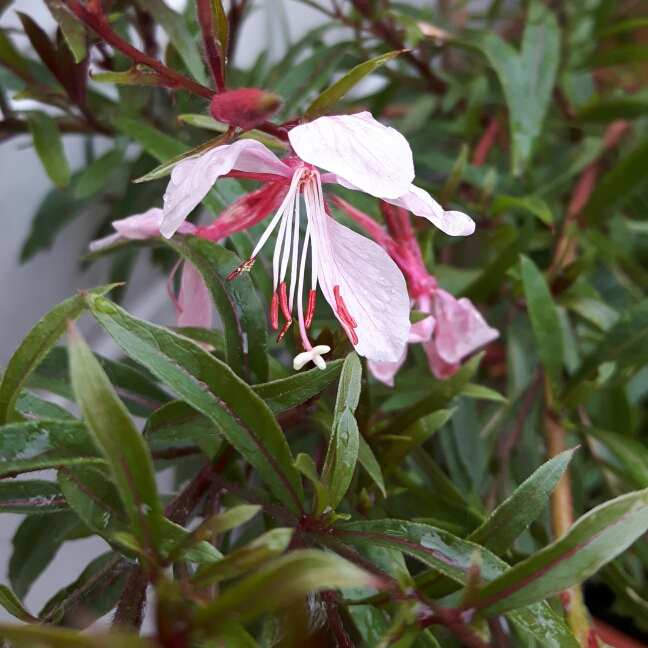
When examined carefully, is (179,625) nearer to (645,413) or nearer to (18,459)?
(18,459)

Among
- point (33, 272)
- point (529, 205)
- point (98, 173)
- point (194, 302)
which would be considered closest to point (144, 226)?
point (194, 302)

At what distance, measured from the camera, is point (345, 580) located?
20 centimetres

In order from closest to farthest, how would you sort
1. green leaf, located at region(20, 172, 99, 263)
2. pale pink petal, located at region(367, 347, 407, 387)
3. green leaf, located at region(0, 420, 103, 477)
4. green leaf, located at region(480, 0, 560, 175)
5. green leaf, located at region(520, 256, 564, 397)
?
green leaf, located at region(0, 420, 103, 477) < pale pink petal, located at region(367, 347, 407, 387) < green leaf, located at region(520, 256, 564, 397) < green leaf, located at region(480, 0, 560, 175) < green leaf, located at region(20, 172, 99, 263)

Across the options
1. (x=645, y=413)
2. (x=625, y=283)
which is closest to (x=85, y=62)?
(x=625, y=283)

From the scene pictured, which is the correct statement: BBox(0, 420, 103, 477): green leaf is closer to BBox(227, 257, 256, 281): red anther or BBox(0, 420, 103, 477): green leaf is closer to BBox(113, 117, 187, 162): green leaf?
BBox(227, 257, 256, 281): red anther

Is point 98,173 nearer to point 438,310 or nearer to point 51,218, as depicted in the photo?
point 51,218

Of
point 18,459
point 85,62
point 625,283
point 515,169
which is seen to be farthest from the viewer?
point 625,283

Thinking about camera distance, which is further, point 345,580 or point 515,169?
point 515,169

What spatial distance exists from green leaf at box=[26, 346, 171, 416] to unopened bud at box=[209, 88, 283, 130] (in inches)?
9.4

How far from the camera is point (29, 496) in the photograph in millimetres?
344

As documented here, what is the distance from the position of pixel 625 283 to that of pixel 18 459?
0.76 meters

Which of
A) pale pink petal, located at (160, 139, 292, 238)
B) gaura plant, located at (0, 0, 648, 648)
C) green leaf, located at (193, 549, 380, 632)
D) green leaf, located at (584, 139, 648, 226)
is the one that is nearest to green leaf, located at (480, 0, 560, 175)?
gaura plant, located at (0, 0, 648, 648)

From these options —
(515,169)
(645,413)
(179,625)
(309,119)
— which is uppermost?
(309,119)

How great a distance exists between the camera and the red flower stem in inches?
13.0
